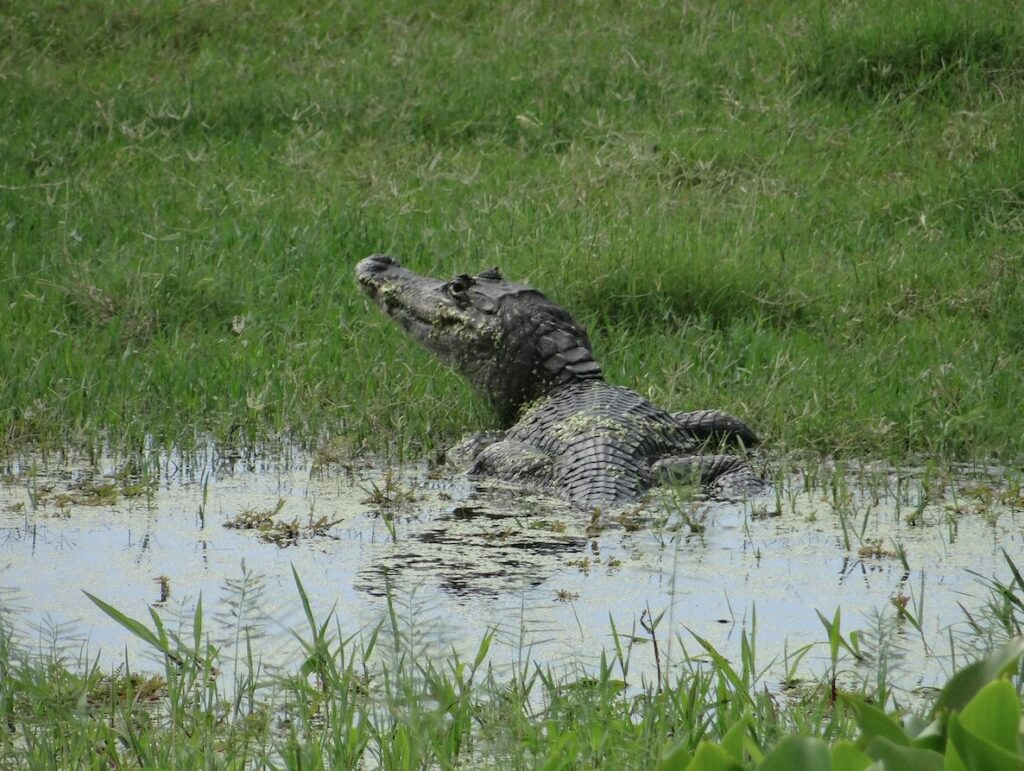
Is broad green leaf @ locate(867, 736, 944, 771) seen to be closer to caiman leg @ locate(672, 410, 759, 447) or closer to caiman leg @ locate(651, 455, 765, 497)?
caiman leg @ locate(651, 455, 765, 497)

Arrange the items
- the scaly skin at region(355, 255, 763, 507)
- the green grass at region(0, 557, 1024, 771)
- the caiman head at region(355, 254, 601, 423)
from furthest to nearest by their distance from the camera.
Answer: the caiman head at region(355, 254, 601, 423) → the scaly skin at region(355, 255, 763, 507) → the green grass at region(0, 557, 1024, 771)

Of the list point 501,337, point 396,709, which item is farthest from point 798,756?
point 501,337

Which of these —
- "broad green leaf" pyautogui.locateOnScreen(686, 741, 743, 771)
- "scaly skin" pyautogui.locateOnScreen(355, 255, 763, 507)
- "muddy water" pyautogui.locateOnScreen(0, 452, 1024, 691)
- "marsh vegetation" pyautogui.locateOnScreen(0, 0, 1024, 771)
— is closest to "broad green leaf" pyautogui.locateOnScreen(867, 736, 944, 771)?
"marsh vegetation" pyautogui.locateOnScreen(0, 0, 1024, 771)

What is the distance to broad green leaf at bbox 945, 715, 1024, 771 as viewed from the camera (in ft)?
5.24

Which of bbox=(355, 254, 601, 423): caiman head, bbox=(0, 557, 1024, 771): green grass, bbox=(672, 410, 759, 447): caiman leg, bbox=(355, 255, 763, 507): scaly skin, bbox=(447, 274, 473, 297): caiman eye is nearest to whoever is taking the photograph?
bbox=(0, 557, 1024, 771): green grass

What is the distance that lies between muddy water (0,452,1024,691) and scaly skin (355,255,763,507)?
0.67ft

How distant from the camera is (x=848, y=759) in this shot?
170 cm

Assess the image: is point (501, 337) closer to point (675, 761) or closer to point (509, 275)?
point (509, 275)

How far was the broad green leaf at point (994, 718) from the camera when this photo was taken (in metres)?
1.66

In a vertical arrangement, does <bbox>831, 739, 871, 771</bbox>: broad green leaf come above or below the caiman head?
below

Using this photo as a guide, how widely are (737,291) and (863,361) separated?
952mm

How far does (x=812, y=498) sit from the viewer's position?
5.23 meters

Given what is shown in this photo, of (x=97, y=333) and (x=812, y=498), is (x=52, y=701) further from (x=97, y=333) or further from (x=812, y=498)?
(x=97, y=333)

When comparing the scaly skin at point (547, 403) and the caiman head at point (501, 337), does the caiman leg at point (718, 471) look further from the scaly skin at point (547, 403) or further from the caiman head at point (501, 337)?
the caiman head at point (501, 337)
